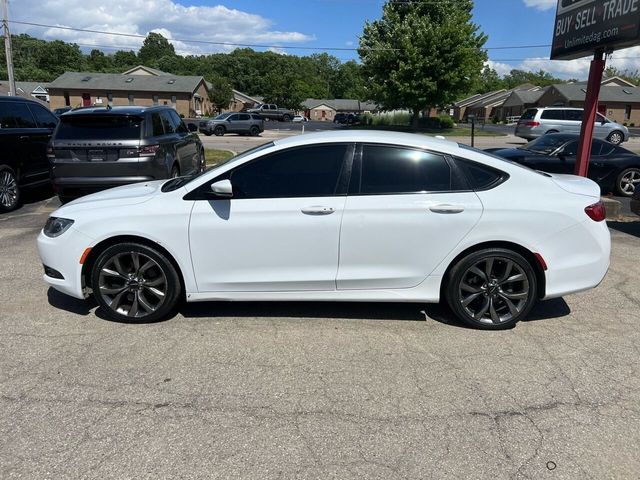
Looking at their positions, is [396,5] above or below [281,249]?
above

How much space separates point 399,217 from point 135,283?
227cm

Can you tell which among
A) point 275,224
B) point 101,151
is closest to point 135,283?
point 275,224

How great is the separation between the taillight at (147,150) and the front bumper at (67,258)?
374 centimetres

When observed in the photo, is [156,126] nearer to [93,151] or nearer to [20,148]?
[93,151]

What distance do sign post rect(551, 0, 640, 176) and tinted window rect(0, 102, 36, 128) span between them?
31.9ft

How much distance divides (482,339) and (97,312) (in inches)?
132

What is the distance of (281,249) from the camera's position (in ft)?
13.5

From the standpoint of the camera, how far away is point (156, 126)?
27.9 ft

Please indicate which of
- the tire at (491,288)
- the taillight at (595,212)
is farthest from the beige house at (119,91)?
the taillight at (595,212)

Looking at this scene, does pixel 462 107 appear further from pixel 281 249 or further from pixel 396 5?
pixel 281 249

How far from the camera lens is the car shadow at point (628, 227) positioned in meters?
7.82

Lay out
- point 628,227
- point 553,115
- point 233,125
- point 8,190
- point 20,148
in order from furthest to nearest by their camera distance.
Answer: point 233,125, point 553,115, point 20,148, point 8,190, point 628,227

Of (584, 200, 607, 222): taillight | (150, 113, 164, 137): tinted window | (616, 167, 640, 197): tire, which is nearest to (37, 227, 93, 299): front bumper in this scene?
(584, 200, 607, 222): taillight

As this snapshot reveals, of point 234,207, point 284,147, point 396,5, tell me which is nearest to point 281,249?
point 234,207
